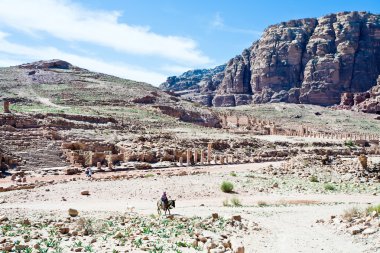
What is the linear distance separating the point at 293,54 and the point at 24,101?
86253 millimetres

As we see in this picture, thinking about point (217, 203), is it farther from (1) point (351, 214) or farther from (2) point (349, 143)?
(2) point (349, 143)

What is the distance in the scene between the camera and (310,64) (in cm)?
12712

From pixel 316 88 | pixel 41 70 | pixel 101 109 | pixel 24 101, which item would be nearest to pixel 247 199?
pixel 101 109

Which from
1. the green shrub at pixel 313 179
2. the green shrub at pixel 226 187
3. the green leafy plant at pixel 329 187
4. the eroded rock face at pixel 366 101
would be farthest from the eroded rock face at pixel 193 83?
the green shrub at pixel 226 187

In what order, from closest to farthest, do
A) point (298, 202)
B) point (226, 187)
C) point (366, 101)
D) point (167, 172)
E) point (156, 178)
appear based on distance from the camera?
point (298, 202) < point (226, 187) < point (156, 178) < point (167, 172) < point (366, 101)

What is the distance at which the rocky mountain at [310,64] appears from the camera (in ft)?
406

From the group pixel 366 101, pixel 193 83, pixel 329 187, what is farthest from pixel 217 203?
pixel 193 83

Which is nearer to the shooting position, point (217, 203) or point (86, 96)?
point (217, 203)

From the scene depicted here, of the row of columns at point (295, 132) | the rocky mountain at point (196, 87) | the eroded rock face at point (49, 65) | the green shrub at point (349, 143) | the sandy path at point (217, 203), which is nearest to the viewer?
the sandy path at point (217, 203)

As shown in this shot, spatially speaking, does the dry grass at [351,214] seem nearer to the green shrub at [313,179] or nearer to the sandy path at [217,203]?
the sandy path at [217,203]

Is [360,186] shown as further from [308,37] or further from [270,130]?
[308,37]

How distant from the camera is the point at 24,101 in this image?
216 ft

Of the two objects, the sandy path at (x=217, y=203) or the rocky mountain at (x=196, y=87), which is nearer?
the sandy path at (x=217, y=203)

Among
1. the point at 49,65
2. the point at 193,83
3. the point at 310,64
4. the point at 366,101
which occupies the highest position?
the point at 310,64
